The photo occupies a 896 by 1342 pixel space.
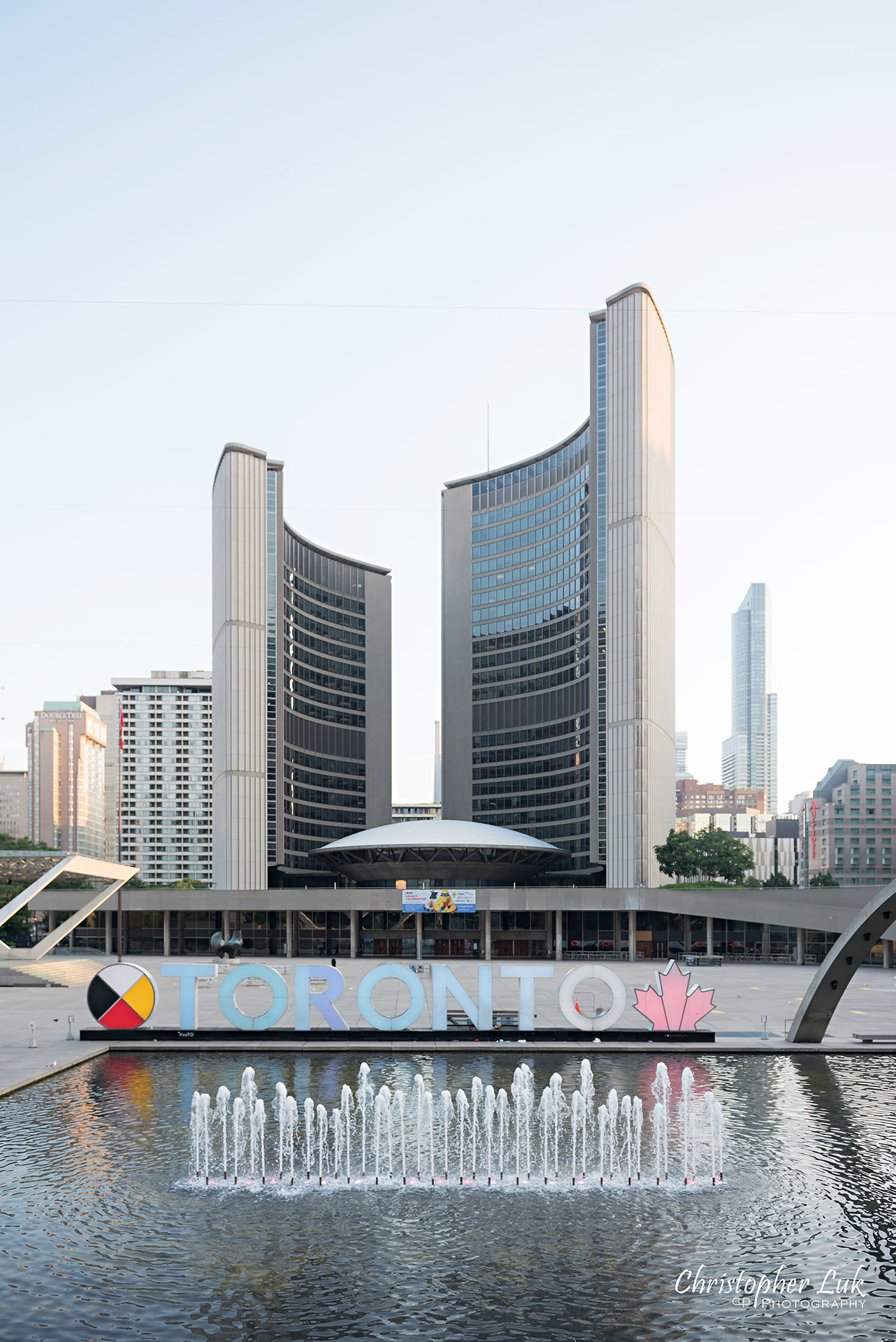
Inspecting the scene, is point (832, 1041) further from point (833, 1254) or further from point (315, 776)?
point (315, 776)

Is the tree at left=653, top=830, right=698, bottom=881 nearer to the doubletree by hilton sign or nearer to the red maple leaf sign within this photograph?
the doubletree by hilton sign

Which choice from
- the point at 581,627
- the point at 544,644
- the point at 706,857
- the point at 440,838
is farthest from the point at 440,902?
the point at 544,644

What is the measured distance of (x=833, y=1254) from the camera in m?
18.1

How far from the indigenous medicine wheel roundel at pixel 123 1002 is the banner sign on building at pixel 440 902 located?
6436cm

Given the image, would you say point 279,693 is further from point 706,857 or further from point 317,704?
point 706,857

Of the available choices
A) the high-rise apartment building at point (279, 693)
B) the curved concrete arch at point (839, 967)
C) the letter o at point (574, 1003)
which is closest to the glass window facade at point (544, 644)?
the high-rise apartment building at point (279, 693)

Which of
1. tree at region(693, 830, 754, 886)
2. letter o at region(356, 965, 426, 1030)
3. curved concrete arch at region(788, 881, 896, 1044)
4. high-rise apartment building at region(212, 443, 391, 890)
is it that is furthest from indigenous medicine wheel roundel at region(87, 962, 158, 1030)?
high-rise apartment building at region(212, 443, 391, 890)

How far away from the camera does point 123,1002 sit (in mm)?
40875

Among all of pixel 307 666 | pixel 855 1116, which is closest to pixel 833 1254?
pixel 855 1116

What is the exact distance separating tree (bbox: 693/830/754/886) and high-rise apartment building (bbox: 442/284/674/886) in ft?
24.9

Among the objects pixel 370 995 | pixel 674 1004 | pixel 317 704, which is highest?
pixel 317 704

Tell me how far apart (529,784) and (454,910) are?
64.7m

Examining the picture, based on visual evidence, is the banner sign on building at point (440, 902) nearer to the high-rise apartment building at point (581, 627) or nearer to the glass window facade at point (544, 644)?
the high-rise apartment building at point (581, 627)

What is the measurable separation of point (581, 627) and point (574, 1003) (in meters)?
115
